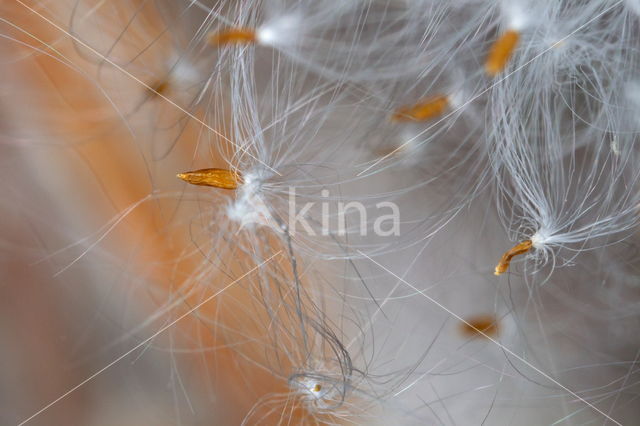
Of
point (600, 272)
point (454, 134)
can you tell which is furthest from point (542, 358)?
point (454, 134)

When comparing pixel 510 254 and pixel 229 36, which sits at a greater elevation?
pixel 229 36

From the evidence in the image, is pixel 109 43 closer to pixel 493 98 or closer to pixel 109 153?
pixel 109 153

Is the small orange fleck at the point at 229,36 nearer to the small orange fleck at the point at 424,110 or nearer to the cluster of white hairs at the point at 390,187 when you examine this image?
the cluster of white hairs at the point at 390,187

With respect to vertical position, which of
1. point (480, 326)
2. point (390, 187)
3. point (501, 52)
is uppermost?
point (501, 52)

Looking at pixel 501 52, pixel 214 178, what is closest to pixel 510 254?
pixel 501 52

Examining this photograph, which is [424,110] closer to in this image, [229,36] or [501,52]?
[501,52]

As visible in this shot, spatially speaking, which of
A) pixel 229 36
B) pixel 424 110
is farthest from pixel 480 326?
pixel 229 36
